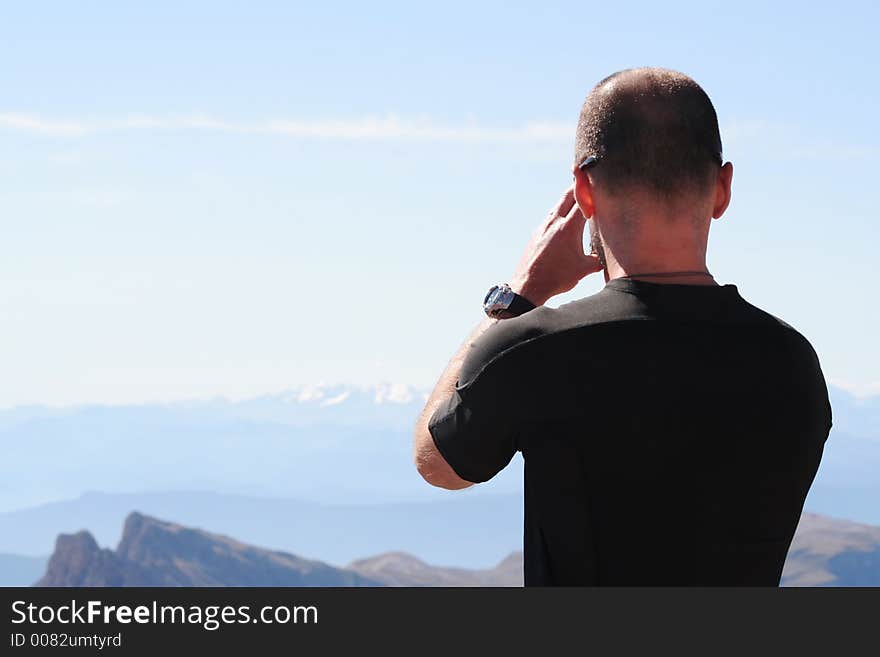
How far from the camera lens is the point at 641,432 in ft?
13.3

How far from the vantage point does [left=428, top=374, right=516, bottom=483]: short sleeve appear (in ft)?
13.8

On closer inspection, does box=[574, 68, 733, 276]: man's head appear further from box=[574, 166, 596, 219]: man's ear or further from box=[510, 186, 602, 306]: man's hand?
box=[510, 186, 602, 306]: man's hand

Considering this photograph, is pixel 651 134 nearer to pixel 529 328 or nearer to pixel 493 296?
pixel 529 328

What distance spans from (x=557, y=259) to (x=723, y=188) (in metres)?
0.76

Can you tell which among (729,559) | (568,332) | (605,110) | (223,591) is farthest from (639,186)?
(223,591)

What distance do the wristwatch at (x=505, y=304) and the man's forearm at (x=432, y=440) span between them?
49 millimetres

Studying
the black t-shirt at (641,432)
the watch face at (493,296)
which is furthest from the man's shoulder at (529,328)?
the watch face at (493,296)

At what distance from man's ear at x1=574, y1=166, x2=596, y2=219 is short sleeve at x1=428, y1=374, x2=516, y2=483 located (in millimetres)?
803

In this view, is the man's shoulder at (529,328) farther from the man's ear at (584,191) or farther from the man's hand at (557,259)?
the man's hand at (557,259)

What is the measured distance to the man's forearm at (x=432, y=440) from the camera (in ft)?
14.5

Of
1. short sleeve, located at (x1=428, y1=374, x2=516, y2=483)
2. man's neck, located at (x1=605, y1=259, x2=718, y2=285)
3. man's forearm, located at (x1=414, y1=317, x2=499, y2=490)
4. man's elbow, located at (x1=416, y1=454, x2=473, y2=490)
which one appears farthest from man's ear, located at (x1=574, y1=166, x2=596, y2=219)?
man's elbow, located at (x1=416, y1=454, x2=473, y2=490)

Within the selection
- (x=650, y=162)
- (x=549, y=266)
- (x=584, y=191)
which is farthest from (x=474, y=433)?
(x=650, y=162)

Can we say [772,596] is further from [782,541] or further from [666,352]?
[666,352]

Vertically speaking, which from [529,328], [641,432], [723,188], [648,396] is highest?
[723,188]
